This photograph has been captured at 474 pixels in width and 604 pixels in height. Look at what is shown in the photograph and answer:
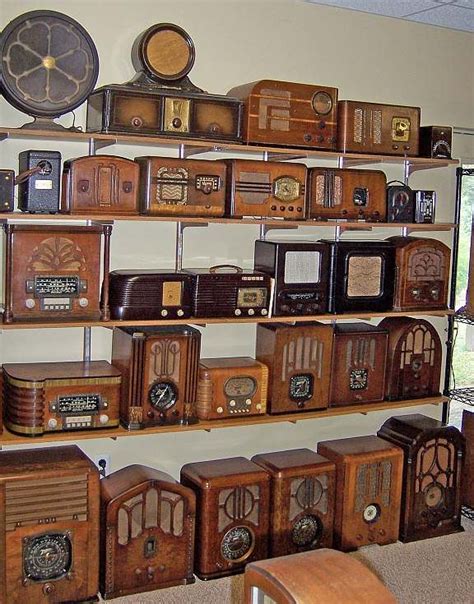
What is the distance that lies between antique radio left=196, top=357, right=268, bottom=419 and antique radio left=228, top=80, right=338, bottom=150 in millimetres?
1029

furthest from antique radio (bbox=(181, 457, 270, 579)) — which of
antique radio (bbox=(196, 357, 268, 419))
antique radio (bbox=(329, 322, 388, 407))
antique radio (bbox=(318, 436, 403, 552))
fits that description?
antique radio (bbox=(329, 322, 388, 407))

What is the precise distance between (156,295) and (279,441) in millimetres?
1216

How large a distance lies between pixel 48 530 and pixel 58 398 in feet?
1.71

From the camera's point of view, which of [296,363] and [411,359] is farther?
[411,359]

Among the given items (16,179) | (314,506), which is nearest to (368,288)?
(314,506)

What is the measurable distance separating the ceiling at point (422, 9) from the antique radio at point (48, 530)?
256cm

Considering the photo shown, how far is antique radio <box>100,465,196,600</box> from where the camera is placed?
10.6 ft

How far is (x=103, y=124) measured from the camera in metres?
3.24

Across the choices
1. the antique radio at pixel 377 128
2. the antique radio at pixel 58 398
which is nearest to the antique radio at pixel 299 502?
the antique radio at pixel 58 398

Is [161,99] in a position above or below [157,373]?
above

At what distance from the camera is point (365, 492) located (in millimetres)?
3789

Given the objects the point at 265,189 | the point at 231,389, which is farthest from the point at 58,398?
the point at 265,189

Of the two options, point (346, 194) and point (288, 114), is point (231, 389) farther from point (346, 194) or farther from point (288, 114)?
point (288, 114)

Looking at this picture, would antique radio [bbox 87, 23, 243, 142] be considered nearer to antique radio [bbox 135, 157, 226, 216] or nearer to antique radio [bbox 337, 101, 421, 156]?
antique radio [bbox 135, 157, 226, 216]
